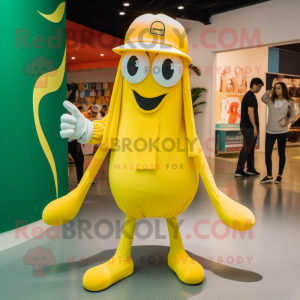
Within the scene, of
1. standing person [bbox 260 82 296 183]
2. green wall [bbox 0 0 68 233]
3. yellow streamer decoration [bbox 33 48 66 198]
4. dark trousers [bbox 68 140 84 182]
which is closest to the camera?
green wall [bbox 0 0 68 233]

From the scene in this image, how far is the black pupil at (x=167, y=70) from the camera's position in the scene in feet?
5.55

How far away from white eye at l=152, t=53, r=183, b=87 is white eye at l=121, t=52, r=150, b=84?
5 cm

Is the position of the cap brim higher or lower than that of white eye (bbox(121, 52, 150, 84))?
higher

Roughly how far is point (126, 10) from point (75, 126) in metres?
6.37

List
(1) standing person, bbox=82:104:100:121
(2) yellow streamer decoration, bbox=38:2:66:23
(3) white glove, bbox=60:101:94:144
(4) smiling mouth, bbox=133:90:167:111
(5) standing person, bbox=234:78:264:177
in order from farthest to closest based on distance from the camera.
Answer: (1) standing person, bbox=82:104:100:121, (5) standing person, bbox=234:78:264:177, (2) yellow streamer decoration, bbox=38:2:66:23, (4) smiling mouth, bbox=133:90:167:111, (3) white glove, bbox=60:101:94:144

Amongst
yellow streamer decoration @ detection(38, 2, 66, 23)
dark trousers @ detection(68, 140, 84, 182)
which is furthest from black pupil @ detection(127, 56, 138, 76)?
dark trousers @ detection(68, 140, 84, 182)

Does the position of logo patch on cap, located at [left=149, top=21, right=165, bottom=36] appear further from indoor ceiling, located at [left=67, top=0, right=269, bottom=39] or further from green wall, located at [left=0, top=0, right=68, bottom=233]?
indoor ceiling, located at [left=67, top=0, right=269, bottom=39]

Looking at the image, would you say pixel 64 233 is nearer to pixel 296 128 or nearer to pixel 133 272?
pixel 133 272

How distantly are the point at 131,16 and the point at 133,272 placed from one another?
7.02 metres

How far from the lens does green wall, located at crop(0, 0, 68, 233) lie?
94.7 inches

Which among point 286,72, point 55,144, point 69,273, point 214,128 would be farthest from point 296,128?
point 69,273

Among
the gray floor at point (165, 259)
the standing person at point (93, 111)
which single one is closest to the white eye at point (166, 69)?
the gray floor at point (165, 259)

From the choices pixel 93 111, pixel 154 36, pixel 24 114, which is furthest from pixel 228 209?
pixel 93 111

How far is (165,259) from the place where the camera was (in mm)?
2178
